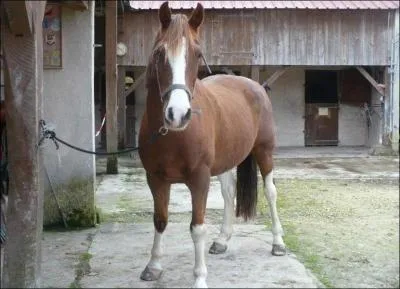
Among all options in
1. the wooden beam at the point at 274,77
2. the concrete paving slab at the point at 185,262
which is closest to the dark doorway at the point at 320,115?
the wooden beam at the point at 274,77

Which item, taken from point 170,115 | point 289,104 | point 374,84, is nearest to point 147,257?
point 170,115

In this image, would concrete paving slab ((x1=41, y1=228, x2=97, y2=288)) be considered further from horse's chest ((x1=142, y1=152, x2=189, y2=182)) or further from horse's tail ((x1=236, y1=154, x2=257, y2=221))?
horse's tail ((x1=236, y1=154, x2=257, y2=221))

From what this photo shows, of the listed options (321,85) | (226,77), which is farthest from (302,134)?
(226,77)

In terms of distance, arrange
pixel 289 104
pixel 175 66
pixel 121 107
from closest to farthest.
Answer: pixel 175 66 → pixel 121 107 → pixel 289 104

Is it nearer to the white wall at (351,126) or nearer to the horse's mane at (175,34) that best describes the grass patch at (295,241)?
the horse's mane at (175,34)

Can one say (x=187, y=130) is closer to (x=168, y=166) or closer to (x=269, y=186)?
(x=168, y=166)

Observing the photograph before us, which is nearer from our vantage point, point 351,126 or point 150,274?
point 150,274

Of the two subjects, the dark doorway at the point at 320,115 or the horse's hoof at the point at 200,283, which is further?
the dark doorway at the point at 320,115

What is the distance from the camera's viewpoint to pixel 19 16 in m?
3.38

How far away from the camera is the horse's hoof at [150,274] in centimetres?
422

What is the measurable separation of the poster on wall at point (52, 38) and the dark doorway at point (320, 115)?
41.5 ft

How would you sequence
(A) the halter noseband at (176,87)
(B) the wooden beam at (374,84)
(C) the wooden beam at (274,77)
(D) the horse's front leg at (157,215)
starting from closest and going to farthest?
(A) the halter noseband at (176,87), (D) the horse's front leg at (157,215), (C) the wooden beam at (274,77), (B) the wooden beam at (374,84)

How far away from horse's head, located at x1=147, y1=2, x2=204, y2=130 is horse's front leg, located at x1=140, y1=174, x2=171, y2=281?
755 mm

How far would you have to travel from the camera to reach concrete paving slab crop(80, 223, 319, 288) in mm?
4160
